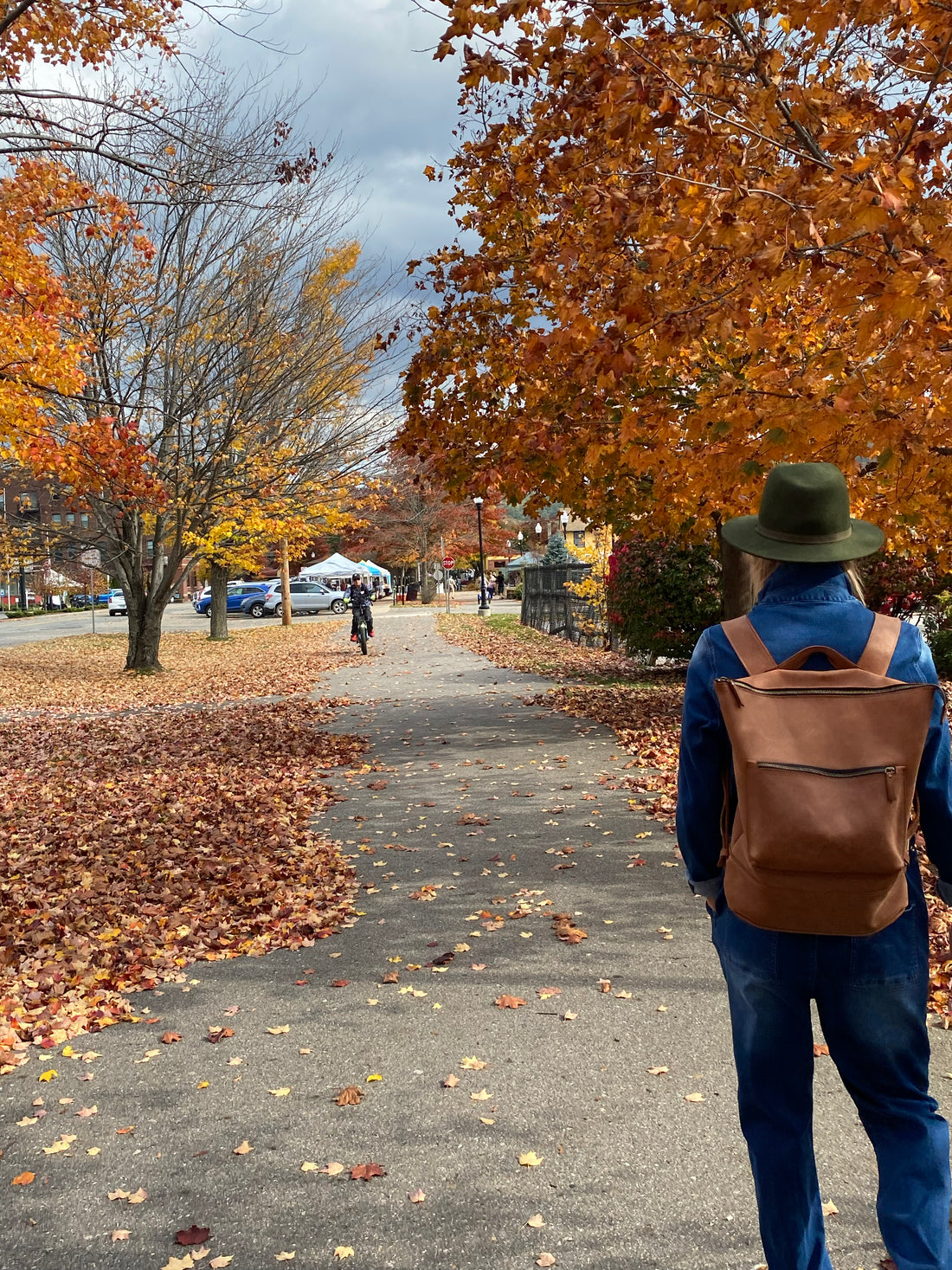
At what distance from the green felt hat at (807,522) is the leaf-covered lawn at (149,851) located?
371 centimetres

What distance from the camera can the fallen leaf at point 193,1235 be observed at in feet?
9.68

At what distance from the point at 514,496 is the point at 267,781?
11.8ft

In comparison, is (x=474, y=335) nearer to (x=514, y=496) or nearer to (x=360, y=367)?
(x=514, y=496)

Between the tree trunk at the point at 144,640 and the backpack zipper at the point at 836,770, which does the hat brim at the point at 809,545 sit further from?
the tree trunk at the point at 144,640

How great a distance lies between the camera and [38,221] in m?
11.9

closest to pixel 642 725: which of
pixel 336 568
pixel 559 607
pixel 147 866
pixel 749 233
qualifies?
pixel 147 866

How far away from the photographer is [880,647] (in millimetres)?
2213

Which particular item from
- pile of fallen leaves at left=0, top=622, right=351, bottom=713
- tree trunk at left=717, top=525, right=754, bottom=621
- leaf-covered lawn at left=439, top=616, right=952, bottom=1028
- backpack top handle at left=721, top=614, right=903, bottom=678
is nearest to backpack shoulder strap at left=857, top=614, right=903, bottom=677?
backpack top handle at left=721, top=614, right=903, bottom=678

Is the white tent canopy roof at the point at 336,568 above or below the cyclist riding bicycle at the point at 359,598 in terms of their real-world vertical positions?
above

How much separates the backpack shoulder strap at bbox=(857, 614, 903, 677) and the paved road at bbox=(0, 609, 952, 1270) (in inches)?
66.6

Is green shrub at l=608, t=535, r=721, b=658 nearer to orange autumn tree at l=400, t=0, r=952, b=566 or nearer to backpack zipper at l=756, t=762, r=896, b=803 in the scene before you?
orange autumn tree at l=400, t=0, r=952, b=566

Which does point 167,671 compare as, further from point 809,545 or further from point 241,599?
point 241,599

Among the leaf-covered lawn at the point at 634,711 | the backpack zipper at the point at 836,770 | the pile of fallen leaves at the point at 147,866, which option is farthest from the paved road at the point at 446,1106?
the backpack zipper at the point at 836,770

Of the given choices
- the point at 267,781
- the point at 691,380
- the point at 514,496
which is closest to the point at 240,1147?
the point at 267,781
